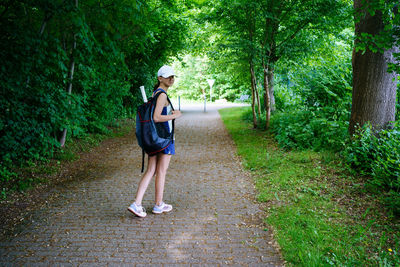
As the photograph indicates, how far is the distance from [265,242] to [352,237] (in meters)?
1.07

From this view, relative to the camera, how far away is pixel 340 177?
600 centimetres

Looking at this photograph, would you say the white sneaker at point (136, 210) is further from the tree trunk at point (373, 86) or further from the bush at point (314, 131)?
the bush at point (314, 131)

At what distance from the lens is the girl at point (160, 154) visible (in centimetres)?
434

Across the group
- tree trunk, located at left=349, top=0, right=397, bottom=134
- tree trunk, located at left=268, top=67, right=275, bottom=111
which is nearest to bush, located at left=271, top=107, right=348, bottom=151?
tree trunk, located at left=349, top=0, right=397, bottom=134

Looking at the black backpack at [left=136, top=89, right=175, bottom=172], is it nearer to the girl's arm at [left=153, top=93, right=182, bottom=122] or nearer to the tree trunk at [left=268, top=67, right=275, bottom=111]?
the girl's arm at [left=153, top=93, right=182, bottom=122]

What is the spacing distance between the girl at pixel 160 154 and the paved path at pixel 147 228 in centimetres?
20

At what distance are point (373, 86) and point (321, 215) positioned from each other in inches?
136

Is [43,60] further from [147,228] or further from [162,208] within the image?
[147,228]

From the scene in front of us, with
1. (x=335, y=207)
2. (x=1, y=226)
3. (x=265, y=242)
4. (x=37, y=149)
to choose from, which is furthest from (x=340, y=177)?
(x=37, y=149)

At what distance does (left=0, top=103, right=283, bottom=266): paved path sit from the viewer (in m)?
3.55

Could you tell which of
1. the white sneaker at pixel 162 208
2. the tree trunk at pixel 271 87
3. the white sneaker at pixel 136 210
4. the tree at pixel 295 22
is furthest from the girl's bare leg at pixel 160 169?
the tree trunk at pixel 271 87

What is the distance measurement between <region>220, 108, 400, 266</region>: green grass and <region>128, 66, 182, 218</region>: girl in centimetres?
168

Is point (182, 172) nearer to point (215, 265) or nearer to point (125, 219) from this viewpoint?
point (125, 219)

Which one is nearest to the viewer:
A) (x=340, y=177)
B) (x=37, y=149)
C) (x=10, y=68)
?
(x=10, y=68)
